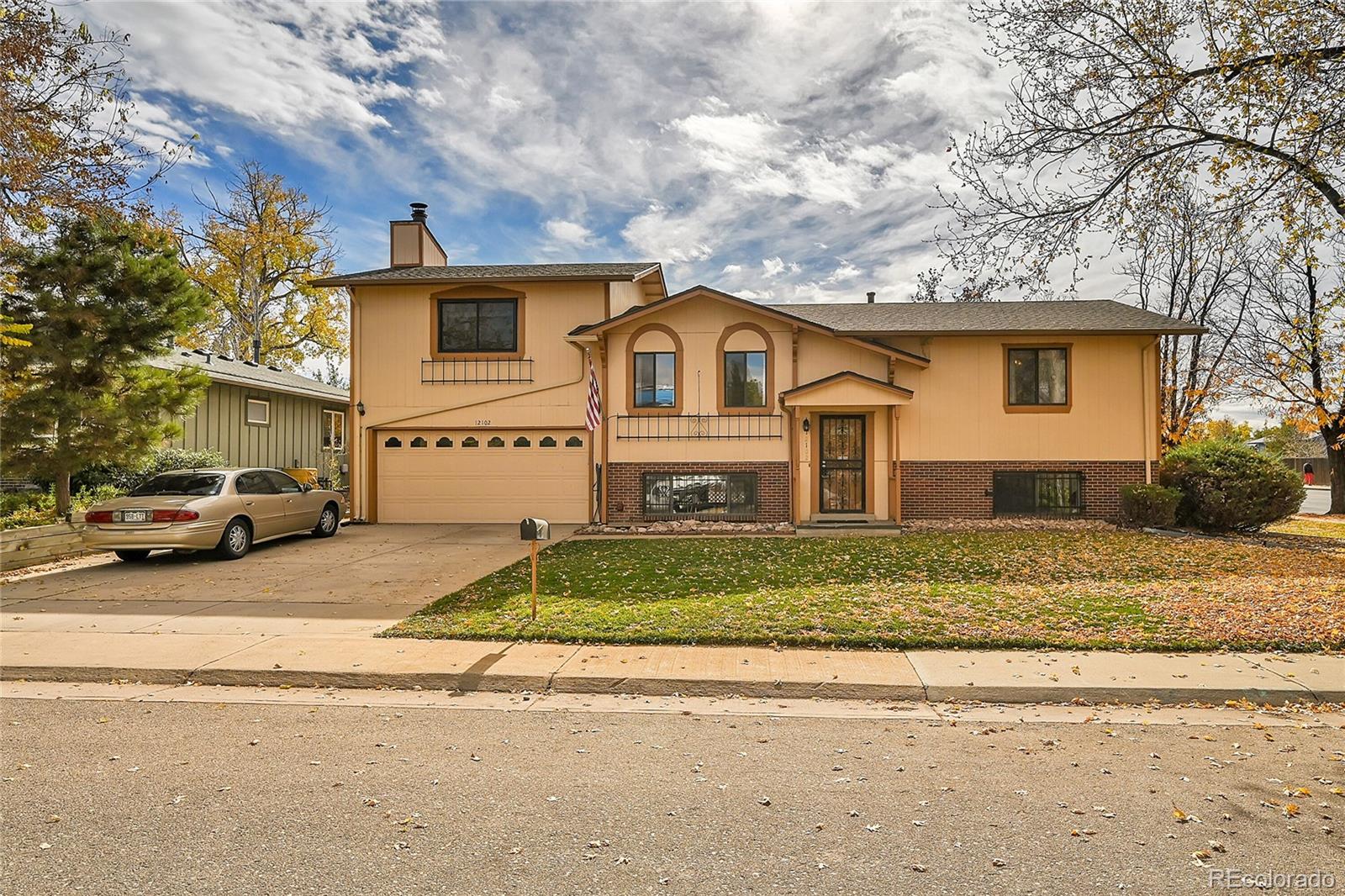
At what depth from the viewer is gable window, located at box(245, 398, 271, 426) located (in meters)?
22.9

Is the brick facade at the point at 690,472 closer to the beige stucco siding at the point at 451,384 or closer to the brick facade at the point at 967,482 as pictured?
the beige stucco siding at the point at 451,384

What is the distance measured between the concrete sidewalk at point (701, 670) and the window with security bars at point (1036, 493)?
10721 millimetres

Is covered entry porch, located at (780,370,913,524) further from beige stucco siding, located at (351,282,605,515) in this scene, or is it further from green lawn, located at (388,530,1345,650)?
beige stucco siding, located at (351,282,605,515)

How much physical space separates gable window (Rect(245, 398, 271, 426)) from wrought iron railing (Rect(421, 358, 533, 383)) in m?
8.59

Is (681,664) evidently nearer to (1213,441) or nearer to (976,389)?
(976,389)

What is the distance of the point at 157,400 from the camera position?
14.9m

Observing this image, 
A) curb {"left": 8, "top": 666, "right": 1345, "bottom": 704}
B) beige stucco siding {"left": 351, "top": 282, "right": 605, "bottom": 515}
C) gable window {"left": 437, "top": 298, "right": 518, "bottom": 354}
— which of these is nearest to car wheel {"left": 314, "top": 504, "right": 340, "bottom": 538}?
beige stucco siding {"left": 351, "top": 282, "right": 605, "bottom": 515}

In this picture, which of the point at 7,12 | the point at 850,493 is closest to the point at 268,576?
the point at 7,12

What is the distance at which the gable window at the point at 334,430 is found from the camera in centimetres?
Result: 2744

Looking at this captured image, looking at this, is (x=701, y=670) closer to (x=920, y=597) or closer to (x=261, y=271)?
(x=920, y=597)

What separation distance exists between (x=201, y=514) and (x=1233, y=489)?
18.4 m

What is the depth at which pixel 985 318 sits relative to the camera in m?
17.7

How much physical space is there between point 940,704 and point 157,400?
15.5m

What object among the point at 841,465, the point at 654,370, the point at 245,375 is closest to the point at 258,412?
the point at 245,375
